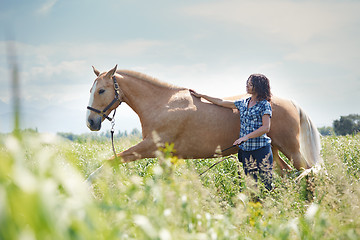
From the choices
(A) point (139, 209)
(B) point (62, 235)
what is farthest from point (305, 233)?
(B) point (62, 235)

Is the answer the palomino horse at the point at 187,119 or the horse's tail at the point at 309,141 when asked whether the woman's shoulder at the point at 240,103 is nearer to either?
the palomino horse at the point at 187,119

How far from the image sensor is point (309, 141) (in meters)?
6.33

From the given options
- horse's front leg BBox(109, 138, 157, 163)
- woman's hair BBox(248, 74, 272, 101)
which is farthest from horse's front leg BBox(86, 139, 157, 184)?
woman's hair BBox(248, 74, 272, 101)

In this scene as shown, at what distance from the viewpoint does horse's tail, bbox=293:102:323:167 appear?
20.5 ft

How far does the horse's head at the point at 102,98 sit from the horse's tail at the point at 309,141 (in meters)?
3.55

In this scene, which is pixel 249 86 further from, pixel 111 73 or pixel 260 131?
pixel 111 73

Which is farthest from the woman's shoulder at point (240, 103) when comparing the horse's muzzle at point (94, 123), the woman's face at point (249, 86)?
the horse's muzzle at point (94, 123)

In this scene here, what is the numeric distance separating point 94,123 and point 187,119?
5.69 feet

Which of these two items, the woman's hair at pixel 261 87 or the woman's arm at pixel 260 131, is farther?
the woman's hair at pixel 261 87

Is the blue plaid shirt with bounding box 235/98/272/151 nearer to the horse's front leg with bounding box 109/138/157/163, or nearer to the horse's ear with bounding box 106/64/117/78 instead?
the horse's front leg with bounding box 109/138/157/163

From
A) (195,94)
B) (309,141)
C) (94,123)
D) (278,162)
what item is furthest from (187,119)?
(309,141)

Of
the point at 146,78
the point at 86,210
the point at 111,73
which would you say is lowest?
the point at 86,210

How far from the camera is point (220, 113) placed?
6.07 meters

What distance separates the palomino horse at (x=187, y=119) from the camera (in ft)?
19.6
